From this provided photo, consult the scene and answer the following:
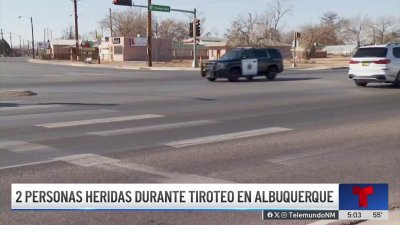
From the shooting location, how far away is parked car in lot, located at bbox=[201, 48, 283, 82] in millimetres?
25578

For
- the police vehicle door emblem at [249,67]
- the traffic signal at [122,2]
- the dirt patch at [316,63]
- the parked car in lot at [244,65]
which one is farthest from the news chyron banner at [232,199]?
the dirt patch at [316,63]

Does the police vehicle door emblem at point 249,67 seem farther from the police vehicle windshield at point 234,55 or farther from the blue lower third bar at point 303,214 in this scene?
the blue lower third bar at point 303,214

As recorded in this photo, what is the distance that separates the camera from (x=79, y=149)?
788 centimetres

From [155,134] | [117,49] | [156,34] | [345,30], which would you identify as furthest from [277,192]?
[345,30]

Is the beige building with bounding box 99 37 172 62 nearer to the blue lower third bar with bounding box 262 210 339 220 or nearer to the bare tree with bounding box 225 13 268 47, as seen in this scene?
the bare tree with bounding box 225 13 268 47

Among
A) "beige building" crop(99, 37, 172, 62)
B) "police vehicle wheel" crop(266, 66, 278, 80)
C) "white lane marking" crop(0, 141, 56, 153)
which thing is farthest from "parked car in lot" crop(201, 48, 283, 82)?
"beige building" crop(99, 37, 172, 62)

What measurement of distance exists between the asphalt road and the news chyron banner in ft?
0.98

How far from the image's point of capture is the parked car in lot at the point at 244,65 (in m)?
25.6

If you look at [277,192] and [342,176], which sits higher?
[277,192]

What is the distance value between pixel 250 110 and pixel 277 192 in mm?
8748

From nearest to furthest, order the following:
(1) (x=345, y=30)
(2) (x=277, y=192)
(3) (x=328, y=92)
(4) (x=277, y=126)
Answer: (2) (x=277, y=192) < (4) (x=277, y=126) < (3) (x=328, y=92) < (1) (x=345, y=30)

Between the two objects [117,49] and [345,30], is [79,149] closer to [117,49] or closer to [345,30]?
[117,49]

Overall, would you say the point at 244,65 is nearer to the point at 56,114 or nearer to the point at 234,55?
the point at 234,55

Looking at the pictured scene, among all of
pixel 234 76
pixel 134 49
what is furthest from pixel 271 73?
pixel 134 49
